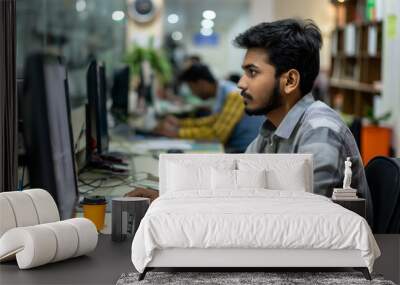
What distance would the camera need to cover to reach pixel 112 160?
21.1 feet

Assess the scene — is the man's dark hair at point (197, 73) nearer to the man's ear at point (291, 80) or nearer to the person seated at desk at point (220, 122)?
the person seated at desk at point (220, 122)

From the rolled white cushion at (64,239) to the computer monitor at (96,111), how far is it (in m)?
1.25

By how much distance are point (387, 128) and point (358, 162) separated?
11.6 ft

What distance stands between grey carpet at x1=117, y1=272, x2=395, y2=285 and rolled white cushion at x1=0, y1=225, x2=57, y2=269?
0.44 m

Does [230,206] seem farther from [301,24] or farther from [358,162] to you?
[301,24]

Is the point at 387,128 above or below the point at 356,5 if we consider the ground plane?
below

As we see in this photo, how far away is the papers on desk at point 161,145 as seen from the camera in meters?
6.70

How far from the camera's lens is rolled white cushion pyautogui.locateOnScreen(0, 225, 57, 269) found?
4.88m

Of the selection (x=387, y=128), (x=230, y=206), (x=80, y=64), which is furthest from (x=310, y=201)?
(x=387, y=128)

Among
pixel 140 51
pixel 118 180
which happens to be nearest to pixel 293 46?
pixel 118 180

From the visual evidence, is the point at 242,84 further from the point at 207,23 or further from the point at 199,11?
the point at 199,11

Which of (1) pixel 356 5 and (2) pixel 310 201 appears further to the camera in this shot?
(1) pixel 356 5

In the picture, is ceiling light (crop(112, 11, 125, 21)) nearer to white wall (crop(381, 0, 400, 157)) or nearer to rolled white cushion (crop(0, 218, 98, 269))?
rolled white cushion (crop(0, 218, 98, 269))

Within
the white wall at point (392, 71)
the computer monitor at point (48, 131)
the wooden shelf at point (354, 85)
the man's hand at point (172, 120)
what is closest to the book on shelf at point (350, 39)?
the wooden shelf at point (354, 85)
